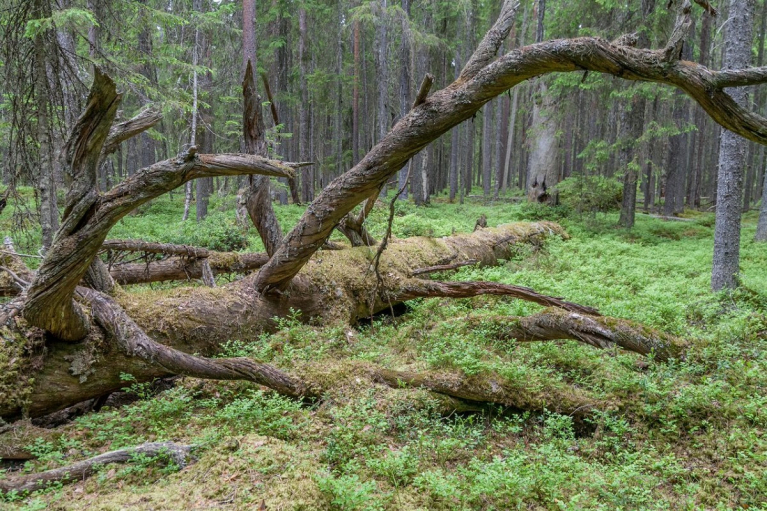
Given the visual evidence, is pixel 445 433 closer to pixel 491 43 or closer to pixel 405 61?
pixel 491 43

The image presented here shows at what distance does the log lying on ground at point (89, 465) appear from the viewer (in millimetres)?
2994

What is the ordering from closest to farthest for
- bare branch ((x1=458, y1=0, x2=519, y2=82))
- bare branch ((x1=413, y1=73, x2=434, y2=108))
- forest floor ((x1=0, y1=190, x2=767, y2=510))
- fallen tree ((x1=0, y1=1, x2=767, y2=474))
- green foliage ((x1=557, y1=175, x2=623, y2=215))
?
forest floor ((x1=0, y1=190, x2=767, y2=510)), fallen tree ((x1=0, y1=1, x2=767, y2=474)), bare branch ((x1=413, y1=73, x2=434, y2=108)), bare branch ((x1=458, y1=0, x2=519, y2=82)), green foliage ((x1=557, y1=175, x2=623, y2=215))

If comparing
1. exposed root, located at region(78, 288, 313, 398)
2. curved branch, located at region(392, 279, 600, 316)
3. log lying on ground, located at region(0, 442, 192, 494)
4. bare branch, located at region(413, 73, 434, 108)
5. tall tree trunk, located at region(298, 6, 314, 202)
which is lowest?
log lying on ground, located at region(0, 442, 192, 494)

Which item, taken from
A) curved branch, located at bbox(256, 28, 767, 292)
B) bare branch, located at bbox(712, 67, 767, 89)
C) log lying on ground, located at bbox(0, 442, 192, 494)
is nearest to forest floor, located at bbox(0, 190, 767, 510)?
log lying on ground, located at bbox(0, 442, 192, 494)

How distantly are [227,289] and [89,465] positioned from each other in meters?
2.83

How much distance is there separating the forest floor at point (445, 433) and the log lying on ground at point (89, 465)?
0.26 ft

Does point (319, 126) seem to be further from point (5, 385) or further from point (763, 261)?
point (5, 385)

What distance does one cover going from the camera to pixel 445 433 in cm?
390

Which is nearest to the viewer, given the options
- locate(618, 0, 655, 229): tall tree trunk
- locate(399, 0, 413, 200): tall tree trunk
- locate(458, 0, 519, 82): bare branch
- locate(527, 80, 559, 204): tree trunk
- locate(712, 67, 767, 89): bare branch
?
locate(712, 67, 767, 89): bare branch

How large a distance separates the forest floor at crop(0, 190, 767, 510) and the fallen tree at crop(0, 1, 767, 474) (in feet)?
0.85

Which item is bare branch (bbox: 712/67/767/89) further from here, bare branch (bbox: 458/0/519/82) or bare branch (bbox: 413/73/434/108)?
bare branch (bbox: 413/73/434/108)

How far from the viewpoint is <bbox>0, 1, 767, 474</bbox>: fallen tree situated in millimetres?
3562

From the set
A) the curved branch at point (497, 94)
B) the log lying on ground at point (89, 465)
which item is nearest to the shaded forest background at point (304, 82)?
the curved branch at point (497, 94)

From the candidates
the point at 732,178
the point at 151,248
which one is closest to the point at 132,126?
the point at 151,248
